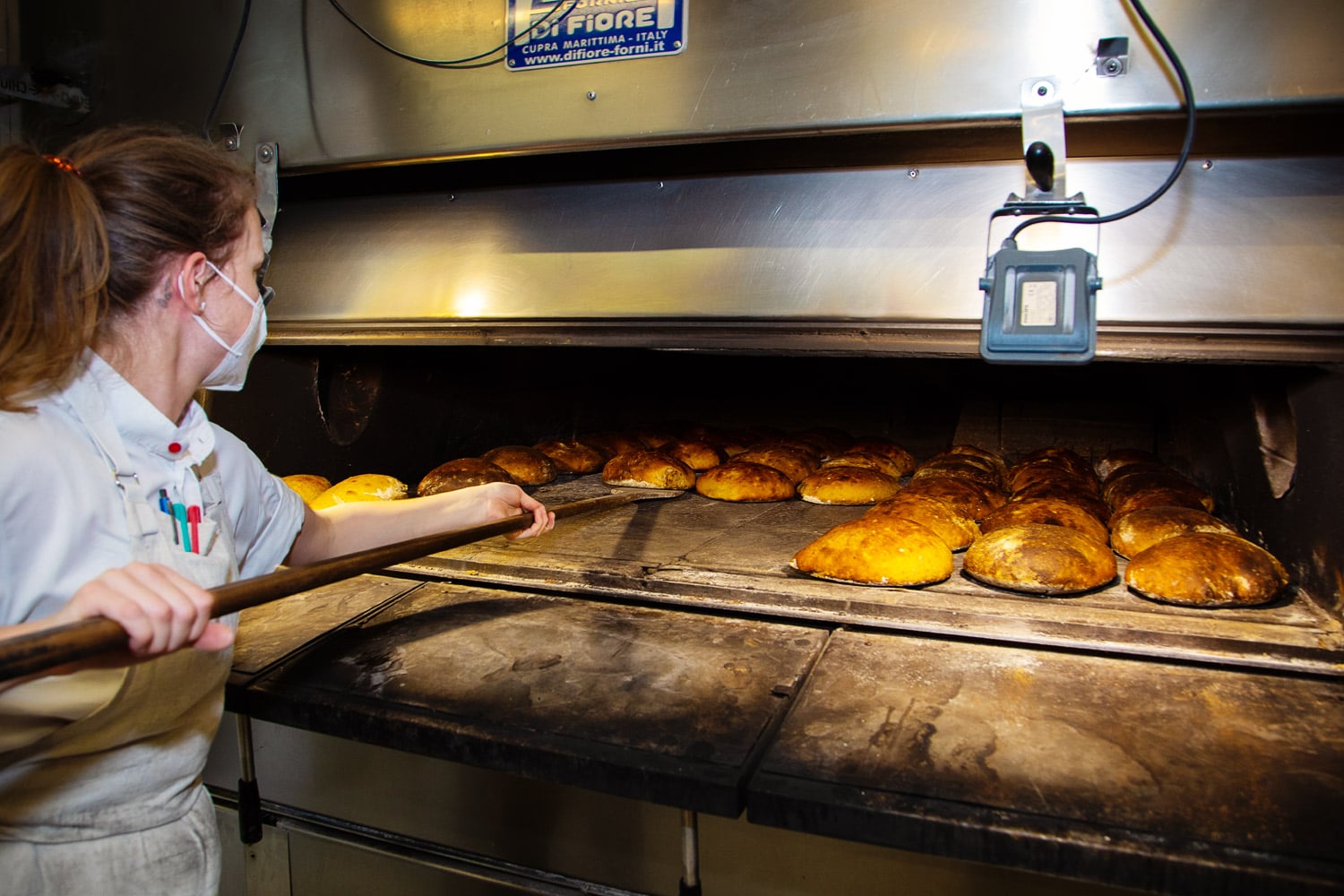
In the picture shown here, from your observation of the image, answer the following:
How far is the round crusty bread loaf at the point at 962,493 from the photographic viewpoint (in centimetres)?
253

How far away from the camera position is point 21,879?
48.8 inches

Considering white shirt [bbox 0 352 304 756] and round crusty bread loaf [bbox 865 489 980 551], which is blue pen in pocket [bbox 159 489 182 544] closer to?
white shirt [bbox 0 352 304 756]

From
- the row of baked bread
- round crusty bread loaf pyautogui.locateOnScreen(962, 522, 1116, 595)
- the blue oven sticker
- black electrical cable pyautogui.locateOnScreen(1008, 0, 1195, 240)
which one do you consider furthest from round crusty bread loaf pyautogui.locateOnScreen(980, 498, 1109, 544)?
the blue oven sticker

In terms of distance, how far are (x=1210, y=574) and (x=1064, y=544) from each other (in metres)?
0.30

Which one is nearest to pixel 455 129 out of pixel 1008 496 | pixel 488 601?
pixel 488 601

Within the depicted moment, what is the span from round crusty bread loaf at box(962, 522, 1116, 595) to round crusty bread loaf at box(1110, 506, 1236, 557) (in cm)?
14

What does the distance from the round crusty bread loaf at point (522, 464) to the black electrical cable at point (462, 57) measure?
1425 millimetres

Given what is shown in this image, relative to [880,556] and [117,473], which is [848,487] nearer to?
[880,556]

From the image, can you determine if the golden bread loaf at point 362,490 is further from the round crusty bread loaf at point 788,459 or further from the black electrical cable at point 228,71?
the round crusty bread loaf at point 788,459

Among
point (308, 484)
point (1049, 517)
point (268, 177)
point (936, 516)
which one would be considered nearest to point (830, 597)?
point (936, 516)

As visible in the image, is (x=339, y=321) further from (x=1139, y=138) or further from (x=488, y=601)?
(x=1139, y=138)

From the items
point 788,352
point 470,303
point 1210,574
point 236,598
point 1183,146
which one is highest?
point 1183,146

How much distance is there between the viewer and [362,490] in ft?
8.76

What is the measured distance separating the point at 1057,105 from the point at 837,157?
46cm
